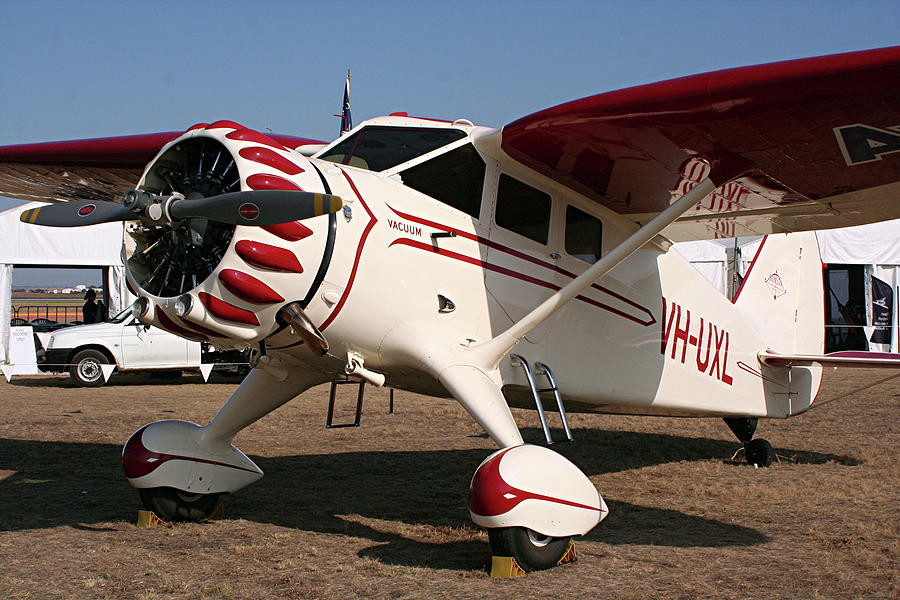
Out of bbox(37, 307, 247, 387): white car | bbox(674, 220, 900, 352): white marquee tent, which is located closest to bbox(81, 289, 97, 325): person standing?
bbox(37, 307, 247, 387): white car

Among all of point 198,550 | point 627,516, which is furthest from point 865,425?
point 198,550

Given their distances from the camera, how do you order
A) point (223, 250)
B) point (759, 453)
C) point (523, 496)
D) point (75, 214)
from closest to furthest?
1. point (223, 250)
2. point (523, 496)
3. point (75, 214)
4. point (759, 453)

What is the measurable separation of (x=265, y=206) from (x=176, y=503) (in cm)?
300

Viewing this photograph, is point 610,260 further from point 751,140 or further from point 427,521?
point 427,521

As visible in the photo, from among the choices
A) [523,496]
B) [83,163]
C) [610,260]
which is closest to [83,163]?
[83,163]

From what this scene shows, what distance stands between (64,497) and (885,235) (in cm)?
2306

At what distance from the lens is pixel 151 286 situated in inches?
181

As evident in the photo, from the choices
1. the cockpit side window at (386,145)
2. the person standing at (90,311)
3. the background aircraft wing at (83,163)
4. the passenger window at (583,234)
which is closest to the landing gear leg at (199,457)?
the cockpit side window at (386,145)

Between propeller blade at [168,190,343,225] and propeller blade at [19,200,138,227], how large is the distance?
0.83 meters

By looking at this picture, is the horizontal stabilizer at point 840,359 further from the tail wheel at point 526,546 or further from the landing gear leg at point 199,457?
the landing gear leg at point 199,457

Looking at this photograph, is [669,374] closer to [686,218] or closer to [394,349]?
[686,218]

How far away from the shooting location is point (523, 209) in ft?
18.9

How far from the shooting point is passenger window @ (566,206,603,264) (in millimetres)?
6098

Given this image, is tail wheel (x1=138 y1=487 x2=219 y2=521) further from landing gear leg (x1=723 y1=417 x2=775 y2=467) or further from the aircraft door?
landing gear leg (x1=723 y1=417 x2=775 y2=467)
